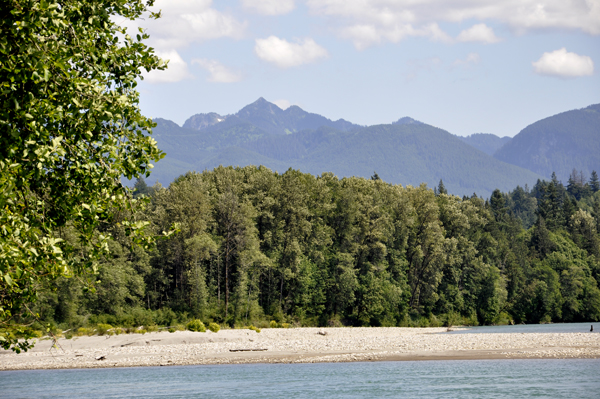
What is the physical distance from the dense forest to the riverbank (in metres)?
6.96

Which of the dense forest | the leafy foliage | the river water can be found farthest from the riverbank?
the leafy foliage

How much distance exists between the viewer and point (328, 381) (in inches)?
1252

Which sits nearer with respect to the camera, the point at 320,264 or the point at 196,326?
the point at 196,326

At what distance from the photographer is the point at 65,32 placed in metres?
11.2

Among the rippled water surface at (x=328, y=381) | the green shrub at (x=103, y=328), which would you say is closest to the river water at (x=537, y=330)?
the rippled water surface at (x=328, y=381)

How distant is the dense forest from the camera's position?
2441 inches

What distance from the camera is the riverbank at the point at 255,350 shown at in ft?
133

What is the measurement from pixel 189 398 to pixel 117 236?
38470 millimetres

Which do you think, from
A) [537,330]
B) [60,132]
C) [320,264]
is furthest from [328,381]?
[537,330]

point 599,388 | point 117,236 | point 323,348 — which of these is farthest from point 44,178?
point 117,236

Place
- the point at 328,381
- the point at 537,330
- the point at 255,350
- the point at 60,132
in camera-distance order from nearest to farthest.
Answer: the point at 60,132 → the point at 328,381 → the point at 255,350 → the point at 537,330

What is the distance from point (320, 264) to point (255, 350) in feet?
91.9

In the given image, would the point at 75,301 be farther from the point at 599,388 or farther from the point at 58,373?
the point at 599,388

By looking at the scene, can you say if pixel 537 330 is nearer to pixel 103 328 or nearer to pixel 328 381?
pixel 328 381
